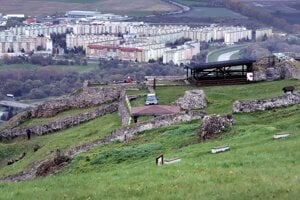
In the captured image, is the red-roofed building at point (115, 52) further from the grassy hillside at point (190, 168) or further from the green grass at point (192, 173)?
the green grass at point (192, 173)

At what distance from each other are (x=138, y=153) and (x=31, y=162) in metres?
8.39

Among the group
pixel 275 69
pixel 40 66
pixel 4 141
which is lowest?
pixel 40 66

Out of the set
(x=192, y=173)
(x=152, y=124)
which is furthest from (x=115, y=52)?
(x=192, y=173)

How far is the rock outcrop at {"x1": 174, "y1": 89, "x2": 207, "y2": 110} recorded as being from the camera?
37.7 m

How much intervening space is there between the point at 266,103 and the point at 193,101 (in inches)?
213

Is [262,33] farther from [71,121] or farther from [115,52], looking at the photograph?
[71,121]

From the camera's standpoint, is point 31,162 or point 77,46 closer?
point 31,162

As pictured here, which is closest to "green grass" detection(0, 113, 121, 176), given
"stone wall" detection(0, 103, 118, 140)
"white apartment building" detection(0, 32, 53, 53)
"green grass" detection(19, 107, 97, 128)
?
"stone wall" detection(0, 103, 118, 140)

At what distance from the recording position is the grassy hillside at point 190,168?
18.7 meters

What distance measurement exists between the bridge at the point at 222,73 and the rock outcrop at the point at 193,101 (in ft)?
32.0

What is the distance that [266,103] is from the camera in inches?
1314

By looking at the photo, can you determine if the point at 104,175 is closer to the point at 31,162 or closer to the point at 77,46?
the point at 31,162

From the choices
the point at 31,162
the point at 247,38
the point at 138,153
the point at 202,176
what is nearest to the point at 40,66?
the point at 247,38

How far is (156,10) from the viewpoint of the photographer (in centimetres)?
19425
